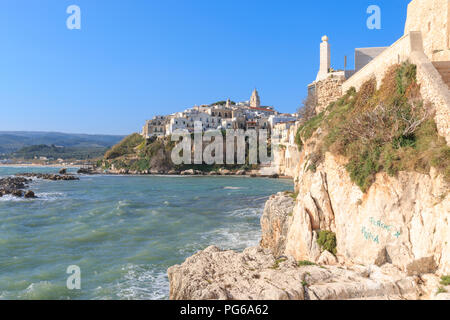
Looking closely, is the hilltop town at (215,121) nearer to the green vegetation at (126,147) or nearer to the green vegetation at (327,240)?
the green vegetation at (126,147)

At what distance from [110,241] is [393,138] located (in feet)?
43.2

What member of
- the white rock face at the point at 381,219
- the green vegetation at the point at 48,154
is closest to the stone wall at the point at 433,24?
the white rock face at the point at 381,219

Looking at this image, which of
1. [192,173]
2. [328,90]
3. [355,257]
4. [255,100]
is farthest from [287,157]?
[255,100]

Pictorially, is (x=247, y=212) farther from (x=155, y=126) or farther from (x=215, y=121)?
(x=155, y=126)

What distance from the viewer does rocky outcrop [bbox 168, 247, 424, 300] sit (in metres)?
6.28

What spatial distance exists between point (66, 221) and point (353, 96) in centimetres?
1809

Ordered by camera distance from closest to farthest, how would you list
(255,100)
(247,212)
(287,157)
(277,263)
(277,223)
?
(277,263), (277,223), (247,212), (287,157), (255,100)

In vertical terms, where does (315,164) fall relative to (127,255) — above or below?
above

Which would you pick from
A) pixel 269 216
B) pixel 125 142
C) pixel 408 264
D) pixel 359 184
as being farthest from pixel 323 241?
pixel 125 142

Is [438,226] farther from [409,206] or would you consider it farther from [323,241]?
[323,241]

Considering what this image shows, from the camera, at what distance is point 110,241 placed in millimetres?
16344

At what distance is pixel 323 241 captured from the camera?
30.8 ft

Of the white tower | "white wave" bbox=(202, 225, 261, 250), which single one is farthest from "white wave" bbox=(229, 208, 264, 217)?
the white tower

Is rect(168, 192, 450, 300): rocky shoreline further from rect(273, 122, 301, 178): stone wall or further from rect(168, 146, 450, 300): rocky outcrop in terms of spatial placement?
rect(273, 122, 301, 178): stone wall
